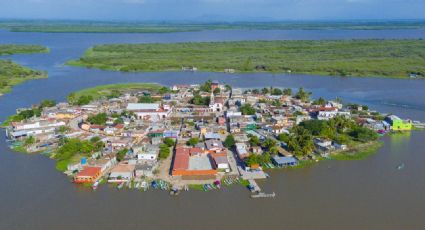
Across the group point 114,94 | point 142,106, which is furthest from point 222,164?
point 114,94

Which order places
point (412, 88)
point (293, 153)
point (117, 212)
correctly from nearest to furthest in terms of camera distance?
point (117, 212) < point (293, 153) < point (412, 88)

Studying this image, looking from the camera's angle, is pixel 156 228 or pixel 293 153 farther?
pixel 293 153

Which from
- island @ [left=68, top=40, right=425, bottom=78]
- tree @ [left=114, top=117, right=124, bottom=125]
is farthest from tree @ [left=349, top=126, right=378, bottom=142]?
island @ [left=68, top=40, right=425, bottom=78]

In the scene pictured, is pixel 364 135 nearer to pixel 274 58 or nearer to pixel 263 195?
pixel 263 195

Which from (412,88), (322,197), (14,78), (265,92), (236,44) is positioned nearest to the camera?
(322,197)

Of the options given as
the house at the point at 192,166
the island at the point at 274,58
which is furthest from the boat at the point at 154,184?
the island at the point at 274,58

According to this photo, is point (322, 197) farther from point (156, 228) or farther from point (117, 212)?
point (117, 212)

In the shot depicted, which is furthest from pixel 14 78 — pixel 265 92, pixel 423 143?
pixel 423 143
